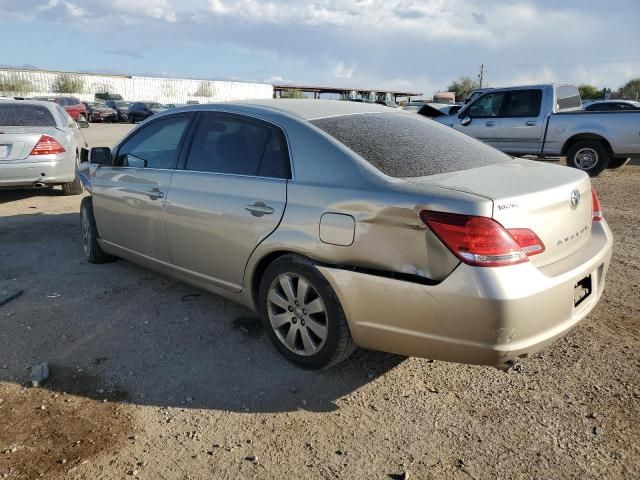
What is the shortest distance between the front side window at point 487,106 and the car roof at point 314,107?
8344 mm

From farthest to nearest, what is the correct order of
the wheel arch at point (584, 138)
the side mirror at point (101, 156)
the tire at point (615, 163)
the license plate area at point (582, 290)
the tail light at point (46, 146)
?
the tire at point (615, 163)
the wheel arch at point (584, 138)
the tail light at point (46, 146)
the side mirror at point (101, 156)
the license plate area at point (582, 290)

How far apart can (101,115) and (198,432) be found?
3543 cm

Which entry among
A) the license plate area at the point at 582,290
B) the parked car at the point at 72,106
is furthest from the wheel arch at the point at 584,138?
the parked car at the point at 72,106

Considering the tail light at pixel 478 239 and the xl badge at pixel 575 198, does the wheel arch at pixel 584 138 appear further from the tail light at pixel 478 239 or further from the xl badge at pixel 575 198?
the tail light at pixel 478 239

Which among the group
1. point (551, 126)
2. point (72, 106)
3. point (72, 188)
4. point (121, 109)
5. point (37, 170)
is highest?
point (121, 109)

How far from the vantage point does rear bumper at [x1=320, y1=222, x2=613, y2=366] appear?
240 cm

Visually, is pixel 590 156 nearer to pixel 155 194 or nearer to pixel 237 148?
pixel 237 148

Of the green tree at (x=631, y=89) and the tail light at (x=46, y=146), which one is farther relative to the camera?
the green tree at (x=631, y=89)

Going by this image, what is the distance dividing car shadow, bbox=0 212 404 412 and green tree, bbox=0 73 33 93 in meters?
55.4

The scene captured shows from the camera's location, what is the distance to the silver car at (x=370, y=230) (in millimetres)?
2457

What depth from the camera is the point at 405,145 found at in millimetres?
3176

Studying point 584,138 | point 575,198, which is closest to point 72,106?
point 584,138

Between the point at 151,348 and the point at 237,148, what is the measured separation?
4.87ft

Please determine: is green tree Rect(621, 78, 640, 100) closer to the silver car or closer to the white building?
the white building
